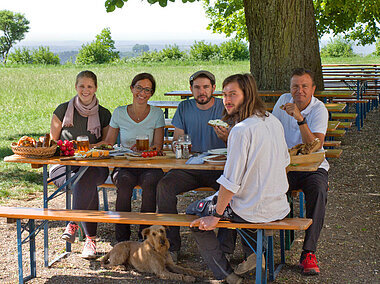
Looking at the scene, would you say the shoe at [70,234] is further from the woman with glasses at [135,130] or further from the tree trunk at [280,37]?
the tree trunk at [280,37]

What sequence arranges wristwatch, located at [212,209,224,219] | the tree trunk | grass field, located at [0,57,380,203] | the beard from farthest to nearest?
the tree trunk
grass field, located at [0,57,380,203]
the beard
wristwatch, located at [212,209,224,219]

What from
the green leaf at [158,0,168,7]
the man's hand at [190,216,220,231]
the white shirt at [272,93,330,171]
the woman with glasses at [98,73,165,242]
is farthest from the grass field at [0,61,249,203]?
the man's hand at [190,216,220,231]

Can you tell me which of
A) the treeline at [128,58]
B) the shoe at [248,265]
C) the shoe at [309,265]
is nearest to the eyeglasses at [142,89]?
the shoe at [248,265]

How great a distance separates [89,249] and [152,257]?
0.74 m

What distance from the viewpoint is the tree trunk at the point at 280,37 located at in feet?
29.5

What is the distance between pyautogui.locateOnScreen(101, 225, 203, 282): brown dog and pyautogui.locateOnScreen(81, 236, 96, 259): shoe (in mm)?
246

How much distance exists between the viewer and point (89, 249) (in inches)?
182

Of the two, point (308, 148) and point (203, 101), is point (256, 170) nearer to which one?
point (308, 148)

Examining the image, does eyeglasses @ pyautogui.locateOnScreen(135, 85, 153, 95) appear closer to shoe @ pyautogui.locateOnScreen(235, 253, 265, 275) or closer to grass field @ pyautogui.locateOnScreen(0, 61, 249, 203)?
shoe @ pyautogui.locateOnScreen(235, 253, 265, 275)

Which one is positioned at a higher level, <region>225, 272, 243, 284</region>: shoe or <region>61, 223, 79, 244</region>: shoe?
<region>61, 223, 79, 244</region>: shoe

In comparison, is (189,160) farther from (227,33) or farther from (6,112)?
(227,33)

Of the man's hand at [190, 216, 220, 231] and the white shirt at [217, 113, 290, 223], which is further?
the man's hand at [190, 216, 220, 231]

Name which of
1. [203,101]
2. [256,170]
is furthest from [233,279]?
[203,101]

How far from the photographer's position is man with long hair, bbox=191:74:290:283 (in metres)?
3.43
